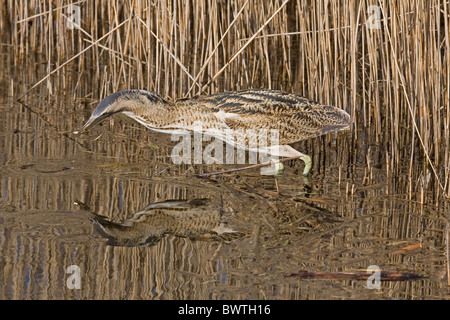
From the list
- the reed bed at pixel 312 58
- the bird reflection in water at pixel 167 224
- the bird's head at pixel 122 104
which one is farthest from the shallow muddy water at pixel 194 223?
the bird's head at pixel 122 104

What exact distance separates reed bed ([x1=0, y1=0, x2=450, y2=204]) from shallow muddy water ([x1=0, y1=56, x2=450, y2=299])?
0.65ft

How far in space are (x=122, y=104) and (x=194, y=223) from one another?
98cm

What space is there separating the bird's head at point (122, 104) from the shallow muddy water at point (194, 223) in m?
0.33

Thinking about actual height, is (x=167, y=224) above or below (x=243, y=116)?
below

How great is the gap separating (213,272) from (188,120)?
1550 millimetres

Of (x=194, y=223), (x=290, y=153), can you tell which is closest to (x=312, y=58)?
(x=290, y=153)

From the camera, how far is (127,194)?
396cm

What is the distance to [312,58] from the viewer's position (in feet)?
15.9

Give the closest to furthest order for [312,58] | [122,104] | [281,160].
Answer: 1. [122,104]
2. [281,160]
3. [312,58]

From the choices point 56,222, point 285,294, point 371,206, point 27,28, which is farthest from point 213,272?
point 27,28

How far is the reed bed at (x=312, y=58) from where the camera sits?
4254 millimetres

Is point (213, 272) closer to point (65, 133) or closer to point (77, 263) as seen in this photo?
point (77, 263)

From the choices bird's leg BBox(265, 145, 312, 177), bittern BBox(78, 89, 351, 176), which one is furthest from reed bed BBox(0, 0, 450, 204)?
bird's leg BBox(265, 145, 312, 177)

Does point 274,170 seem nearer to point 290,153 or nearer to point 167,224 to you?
point 290,153
